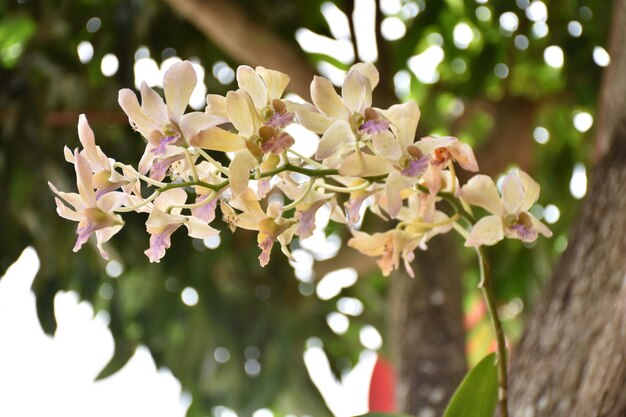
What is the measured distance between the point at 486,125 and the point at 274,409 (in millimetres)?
729

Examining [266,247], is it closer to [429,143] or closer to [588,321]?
[429,143]

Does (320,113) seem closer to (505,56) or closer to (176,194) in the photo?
(176,194)

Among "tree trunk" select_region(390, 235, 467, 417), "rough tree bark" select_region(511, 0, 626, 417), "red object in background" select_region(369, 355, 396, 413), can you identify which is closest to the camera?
"rough tree bark" select_region(511, 0, 626, 417)

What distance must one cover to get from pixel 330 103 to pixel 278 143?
0.13 ft

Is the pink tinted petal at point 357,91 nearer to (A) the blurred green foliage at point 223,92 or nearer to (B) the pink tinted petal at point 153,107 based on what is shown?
(B) the pink tinted petal at point 153,107

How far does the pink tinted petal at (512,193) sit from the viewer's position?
532 mm

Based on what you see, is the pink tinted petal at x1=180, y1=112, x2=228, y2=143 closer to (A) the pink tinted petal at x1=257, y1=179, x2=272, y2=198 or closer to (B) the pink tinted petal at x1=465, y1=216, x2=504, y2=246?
(A) the pink tinted petal at x1=257, y1=179, x2=272, y2=198

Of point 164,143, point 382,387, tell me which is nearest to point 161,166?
point 164,143

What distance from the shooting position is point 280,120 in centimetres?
47

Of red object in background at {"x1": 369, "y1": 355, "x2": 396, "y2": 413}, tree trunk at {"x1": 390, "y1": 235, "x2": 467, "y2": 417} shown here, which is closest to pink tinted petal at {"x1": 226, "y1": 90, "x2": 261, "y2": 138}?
tree trunk at {"x1": 390, "y1": 235, "x2": 467, "y2": 417}

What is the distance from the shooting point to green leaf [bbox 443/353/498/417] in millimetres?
566

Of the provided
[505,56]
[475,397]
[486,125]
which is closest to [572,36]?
[505,56]

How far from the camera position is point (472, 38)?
179cm

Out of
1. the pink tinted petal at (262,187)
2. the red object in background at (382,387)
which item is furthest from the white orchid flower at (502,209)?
the red object in background at (382,387)
